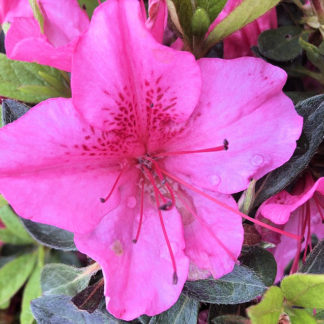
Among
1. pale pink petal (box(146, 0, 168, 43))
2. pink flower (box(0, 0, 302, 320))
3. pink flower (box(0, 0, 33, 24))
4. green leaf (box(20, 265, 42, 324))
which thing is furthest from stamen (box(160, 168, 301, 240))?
green leaf (box(20, 265, 42, 324))

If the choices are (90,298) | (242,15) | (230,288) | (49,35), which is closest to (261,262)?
(230,288)

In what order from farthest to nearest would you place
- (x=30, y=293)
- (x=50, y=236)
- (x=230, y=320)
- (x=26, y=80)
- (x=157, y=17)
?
(x=30, y=293) < (x=50, y=236) < (x=26, y=80) < (x=230, y=320) < (x=157, y=17)

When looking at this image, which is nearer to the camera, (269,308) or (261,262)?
(269,308)

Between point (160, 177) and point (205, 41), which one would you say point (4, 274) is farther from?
point (205, 41)

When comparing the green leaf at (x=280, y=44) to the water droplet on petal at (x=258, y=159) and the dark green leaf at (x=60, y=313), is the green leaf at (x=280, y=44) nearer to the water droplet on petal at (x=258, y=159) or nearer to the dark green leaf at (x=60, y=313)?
the water droplet on petal at (x=258, y=159)

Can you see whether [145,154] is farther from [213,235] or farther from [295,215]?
[295,215]

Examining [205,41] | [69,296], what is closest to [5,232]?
[69,296]
